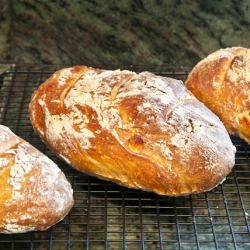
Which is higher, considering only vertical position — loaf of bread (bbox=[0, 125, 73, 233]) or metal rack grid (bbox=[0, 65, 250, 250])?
loaf of bread (bbox=[0, 125, 73, 233])

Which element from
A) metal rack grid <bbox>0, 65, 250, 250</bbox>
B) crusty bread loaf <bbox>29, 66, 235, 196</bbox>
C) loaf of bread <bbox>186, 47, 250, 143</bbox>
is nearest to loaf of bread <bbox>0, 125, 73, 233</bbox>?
metal rack grid <bbox>0, 65, 250, 250</bbox>

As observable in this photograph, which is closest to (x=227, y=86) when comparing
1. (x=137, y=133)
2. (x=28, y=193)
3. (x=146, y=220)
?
(x=137, y=133)

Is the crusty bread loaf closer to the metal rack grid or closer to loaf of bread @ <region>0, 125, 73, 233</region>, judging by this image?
the metal rack grid

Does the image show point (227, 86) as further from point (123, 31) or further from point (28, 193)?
point (28, 193)

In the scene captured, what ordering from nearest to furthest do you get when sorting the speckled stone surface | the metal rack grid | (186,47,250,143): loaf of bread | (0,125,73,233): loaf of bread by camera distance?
(0,125,73,233): loaf of bread, the metal rack grid, (186,47,250,143): loaf of bread, the speckled stone surface

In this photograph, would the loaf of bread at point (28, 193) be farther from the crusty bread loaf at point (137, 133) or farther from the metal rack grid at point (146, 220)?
the crusty bread loaf at point (137, 133)

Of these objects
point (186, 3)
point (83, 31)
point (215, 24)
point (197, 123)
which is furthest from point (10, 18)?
point (197, 123)

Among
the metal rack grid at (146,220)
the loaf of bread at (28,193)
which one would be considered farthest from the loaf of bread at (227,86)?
the loaf of bread at (28,193)
